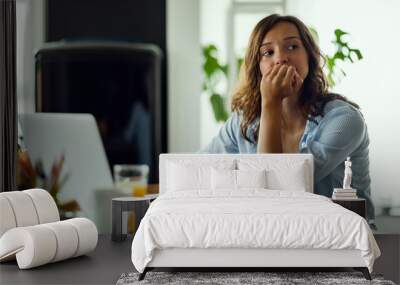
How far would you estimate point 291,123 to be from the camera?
7.06 m

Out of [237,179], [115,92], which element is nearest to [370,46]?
[237,179]

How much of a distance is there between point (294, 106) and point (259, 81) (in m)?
0.43

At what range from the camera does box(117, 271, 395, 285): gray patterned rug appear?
4.81 metres

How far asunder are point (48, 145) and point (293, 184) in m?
2.62

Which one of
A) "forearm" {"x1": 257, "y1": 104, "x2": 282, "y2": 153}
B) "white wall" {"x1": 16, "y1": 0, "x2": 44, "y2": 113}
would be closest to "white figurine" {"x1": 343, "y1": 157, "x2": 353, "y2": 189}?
"forearm" {"x1": 257, "y1": 104, "x2": 282, "y2": 153}

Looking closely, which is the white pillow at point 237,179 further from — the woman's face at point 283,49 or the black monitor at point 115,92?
the woman's face at point 283,49

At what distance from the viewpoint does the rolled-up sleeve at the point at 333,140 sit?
23.2 ft

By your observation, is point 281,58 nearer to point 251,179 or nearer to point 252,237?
point 251,179

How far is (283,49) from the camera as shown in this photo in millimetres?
7023

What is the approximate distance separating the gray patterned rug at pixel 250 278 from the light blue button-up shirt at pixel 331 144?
6.69 feet

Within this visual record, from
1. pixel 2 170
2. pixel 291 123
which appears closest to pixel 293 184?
pixel 291 123

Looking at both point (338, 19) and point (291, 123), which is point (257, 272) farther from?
point (338, 19)

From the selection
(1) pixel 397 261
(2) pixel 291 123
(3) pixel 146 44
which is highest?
(3) pixel 146 44

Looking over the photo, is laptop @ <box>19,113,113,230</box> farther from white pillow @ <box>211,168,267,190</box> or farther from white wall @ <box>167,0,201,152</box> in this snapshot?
white pillow @ <box>211,168,267,190</box>
